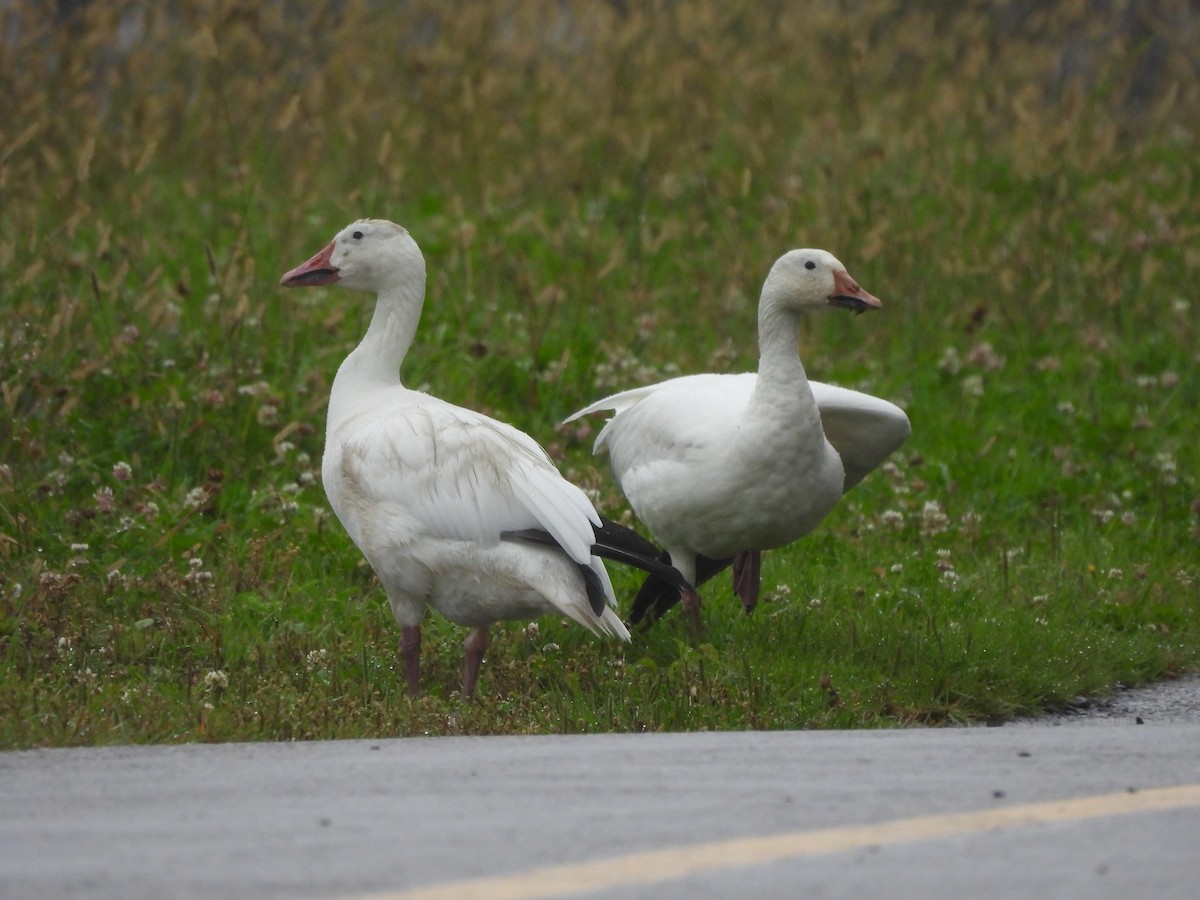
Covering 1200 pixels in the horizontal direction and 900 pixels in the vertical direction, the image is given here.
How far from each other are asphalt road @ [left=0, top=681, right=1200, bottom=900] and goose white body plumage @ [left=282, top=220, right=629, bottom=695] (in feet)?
4.84

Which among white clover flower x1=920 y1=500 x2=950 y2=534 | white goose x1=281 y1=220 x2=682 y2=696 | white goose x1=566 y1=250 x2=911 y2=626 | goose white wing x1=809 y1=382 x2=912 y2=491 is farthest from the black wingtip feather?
white clover flower x1=920 y1=500 x2=950 y2=534

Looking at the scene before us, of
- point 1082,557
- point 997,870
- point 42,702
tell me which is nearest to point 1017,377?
point 1082,557

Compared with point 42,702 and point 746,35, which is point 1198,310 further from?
point 42,702

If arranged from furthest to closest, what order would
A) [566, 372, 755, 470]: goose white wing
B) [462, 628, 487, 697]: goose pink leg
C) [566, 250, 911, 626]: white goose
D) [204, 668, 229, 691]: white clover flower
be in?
[566, 372, 755, 470]: goose white wing → [566, 250, 911, 626]: white goose → [462, 628, 487, 697]: goose pink leg → [204, 668, 229, 691]: white clover flower

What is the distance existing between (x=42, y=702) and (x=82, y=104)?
22.9 ft

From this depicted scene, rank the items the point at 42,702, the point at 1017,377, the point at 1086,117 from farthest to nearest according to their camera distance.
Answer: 1. the point at 1086,117
2. the point at 1017,377
3. the point at 42,702

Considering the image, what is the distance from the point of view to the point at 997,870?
351cm

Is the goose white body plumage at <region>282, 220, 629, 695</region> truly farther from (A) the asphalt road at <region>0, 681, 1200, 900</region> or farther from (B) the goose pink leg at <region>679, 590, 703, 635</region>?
(A) the asphalt road at <region>0, 681, 1200, 900</region>

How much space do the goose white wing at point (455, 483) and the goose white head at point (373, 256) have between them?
90 cm

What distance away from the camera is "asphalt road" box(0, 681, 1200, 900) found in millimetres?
3396

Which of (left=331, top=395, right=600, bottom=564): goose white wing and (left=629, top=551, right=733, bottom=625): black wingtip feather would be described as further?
(left=629, top=551, right=733, bottom=625): black wingtip feather

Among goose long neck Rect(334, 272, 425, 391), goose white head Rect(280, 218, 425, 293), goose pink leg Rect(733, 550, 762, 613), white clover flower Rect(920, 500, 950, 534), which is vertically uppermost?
A: goose white head Rect(280, 218, 425, 293)

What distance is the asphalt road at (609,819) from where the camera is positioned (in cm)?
340

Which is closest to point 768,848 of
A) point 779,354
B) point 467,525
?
point 467,525
